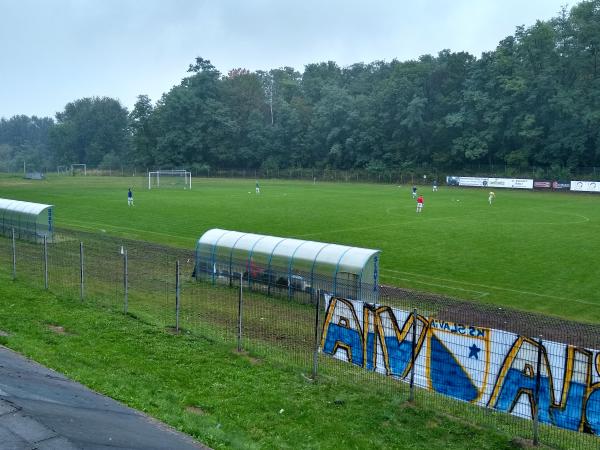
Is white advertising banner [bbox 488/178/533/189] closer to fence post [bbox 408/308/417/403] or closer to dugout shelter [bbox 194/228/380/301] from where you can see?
dugout shelter [bbox 194/228/380/301]

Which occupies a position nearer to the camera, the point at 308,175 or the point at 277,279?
the point at 277,279

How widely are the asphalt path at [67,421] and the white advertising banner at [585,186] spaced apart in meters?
84.5

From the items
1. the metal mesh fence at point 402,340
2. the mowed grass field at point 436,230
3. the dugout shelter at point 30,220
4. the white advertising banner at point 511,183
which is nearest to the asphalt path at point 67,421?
the metal mesh fence at point 402,340

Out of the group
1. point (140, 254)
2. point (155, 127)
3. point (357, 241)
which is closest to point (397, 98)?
point (155, 127)

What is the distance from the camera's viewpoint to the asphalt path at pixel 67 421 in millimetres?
8297

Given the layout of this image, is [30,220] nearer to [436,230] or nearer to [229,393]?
[436,230]

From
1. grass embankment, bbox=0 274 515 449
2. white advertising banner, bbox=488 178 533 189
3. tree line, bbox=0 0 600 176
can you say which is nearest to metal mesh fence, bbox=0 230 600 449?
grass embankment, bbox=0 274 515 449

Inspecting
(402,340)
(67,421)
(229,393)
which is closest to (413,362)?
(402,340)

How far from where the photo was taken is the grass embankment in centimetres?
1049

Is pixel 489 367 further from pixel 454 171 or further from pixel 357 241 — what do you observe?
pixel 454 171

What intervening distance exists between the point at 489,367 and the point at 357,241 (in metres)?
24.7

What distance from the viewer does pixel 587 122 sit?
95625mm

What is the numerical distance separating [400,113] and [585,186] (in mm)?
43910

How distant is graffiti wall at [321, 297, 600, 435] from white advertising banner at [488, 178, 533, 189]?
8281 centimetres
